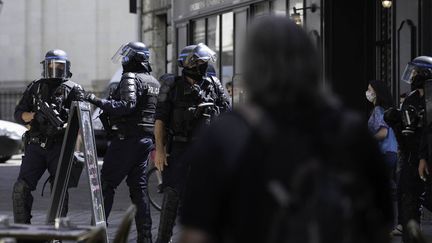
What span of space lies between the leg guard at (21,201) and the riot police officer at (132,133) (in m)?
0.66

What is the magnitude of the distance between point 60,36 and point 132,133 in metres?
33.7

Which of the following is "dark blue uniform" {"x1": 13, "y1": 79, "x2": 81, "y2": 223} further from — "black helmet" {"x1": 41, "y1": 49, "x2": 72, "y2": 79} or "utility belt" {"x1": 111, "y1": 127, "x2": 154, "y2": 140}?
"utility belt" {"x1": 111, "y1": 127, "x2": 154, "y2": 140}

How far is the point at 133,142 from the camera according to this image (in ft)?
29.2

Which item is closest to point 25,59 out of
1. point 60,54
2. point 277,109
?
point 60,54

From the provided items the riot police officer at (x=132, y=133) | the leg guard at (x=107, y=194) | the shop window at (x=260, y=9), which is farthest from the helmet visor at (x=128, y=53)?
the shop window at (x=260, y=9)

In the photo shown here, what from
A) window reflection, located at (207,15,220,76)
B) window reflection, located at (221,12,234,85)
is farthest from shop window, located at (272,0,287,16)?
window reflection, located at (207,15,220,76)

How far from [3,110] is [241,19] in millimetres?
22864

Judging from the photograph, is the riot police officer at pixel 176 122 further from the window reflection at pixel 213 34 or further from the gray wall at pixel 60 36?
the gray wall at pixel 60 36

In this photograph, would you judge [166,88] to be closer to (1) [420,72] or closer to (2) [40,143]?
(2) [40,143]

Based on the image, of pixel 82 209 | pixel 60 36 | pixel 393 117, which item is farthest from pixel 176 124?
pixel 60 36

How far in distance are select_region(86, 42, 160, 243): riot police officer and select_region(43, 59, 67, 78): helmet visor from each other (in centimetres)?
45

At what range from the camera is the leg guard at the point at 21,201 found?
9.03 meters

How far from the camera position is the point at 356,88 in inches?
615

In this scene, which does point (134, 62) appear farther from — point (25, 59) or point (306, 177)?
point (25, 59)
